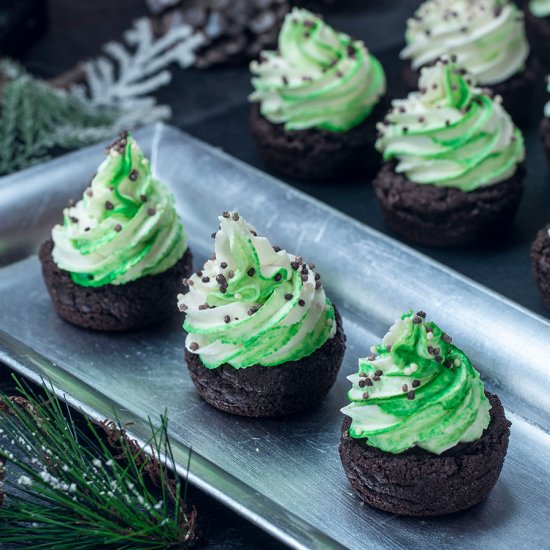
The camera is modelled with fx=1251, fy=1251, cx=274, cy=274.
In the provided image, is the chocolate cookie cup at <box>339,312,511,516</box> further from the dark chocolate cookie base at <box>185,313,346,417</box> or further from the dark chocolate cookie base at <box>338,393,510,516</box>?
the dark chocolate cookie base at <box>185,313,346,417</box>

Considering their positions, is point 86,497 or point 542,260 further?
point 542,260

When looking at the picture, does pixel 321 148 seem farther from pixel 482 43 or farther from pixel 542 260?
pixel 542 260

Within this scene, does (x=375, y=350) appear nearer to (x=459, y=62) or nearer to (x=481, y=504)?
(x=481, y=504)

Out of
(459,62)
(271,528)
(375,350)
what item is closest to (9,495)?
(271,528)

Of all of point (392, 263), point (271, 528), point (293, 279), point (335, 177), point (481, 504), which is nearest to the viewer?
point (271, 528)

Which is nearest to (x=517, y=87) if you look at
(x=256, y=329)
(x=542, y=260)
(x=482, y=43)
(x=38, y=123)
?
(x=482, y=43)

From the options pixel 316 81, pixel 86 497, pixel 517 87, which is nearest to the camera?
pixel 86 497

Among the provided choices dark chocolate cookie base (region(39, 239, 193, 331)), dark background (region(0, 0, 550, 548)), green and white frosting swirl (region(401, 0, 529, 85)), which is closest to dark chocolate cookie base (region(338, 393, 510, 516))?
dark background (region(0, 0, 550, 548))
